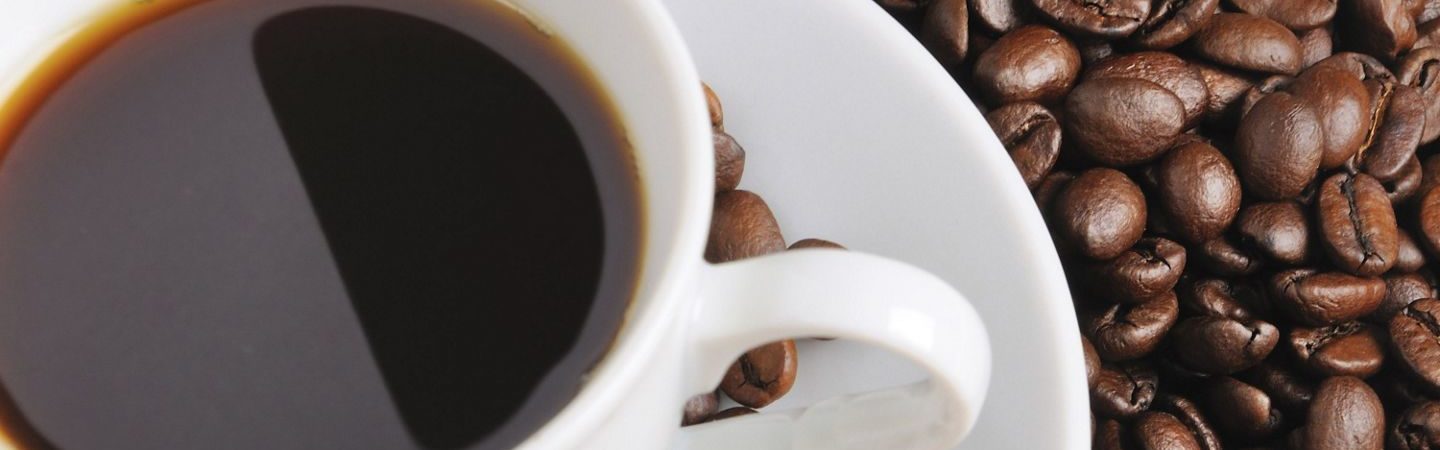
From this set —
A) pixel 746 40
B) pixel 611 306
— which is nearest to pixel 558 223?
pixel 611 306

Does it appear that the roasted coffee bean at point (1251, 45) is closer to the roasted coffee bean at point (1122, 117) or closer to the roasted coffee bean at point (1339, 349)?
the roasted coffee bean at point (1122, 117)

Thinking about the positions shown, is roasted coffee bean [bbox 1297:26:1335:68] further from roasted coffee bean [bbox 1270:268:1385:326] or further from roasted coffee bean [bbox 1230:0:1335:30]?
roasted coffee bean [bbox 1270:268:1385:326]

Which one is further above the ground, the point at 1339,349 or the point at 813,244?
the point at 813,244

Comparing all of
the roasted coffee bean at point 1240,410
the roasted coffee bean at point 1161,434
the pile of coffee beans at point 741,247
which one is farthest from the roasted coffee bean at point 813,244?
the roasted coffee bean at point 1240,410

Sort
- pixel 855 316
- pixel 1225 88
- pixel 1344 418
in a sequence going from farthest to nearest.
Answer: pixel 1225 88 < pixel 1344 418 < pixel 855 316

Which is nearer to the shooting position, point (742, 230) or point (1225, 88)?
point (742, 230)

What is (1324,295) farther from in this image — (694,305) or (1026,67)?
(694,305)

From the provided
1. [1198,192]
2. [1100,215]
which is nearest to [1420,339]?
[1198,192]
